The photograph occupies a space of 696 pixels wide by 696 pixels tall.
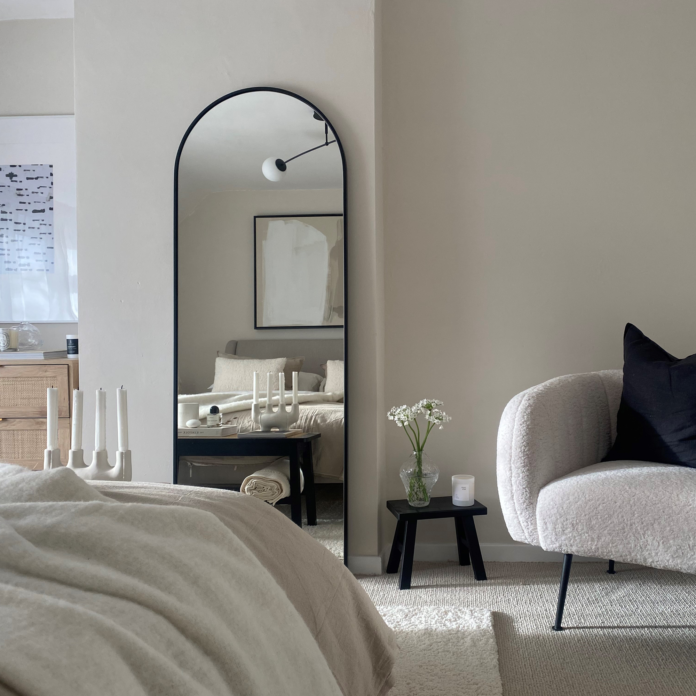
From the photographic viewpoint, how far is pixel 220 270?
7.97 feet

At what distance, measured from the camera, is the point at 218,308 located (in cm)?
243

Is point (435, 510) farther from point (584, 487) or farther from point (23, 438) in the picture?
point (23, 438)

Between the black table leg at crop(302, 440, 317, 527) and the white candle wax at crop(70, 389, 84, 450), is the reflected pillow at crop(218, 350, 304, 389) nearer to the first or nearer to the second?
the black table leg at crop(302, 440, 317, 527)

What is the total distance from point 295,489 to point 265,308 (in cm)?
65

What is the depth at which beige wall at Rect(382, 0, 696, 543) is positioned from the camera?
2.53 meters

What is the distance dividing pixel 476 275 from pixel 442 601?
119 centimetres

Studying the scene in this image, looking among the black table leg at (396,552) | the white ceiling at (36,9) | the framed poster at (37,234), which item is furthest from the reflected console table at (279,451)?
the white ceiling at (36,9)

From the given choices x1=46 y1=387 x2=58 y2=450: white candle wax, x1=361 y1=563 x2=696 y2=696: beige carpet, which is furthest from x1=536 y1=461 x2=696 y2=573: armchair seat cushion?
x1=46 y1=387 x2=58 y2=450: white candle wax

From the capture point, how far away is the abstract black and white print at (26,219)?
3123 millimetres

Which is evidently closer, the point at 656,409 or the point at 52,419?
the point at 52,419

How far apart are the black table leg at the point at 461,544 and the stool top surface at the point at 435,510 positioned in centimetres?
13

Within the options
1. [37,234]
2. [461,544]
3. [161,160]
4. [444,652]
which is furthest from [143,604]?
[37,234]

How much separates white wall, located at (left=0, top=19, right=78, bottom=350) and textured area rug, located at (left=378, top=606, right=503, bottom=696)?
264 centimetres

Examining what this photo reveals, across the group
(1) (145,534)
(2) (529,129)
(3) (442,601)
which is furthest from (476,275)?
(1) (145,534)
